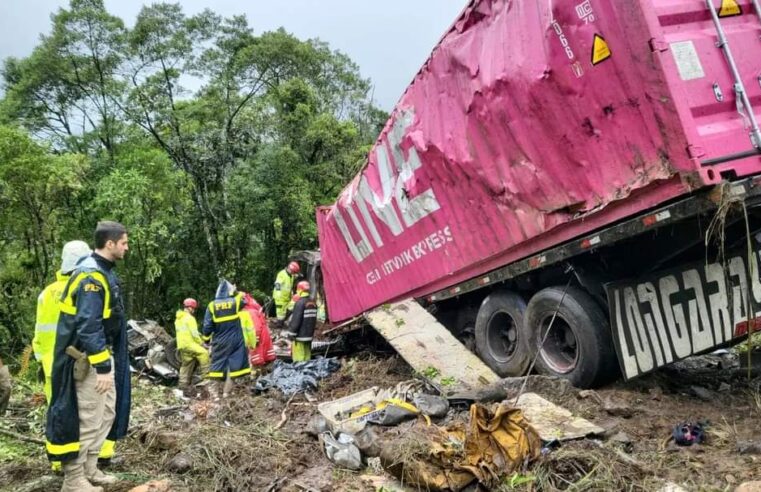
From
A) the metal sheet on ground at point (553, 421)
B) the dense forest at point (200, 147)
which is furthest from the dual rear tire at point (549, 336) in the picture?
the dense forest at point (200, 147)

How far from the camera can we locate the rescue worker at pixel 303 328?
7598mm

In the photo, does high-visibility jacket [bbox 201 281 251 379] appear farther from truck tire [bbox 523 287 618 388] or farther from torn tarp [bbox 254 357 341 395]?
truck tire [bbox 523 287 618 388]

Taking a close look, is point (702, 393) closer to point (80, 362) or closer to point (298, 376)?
point (298, 376)

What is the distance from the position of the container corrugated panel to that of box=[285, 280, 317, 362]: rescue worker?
2050 millimetres

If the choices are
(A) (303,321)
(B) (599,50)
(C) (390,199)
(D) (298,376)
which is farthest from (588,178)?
(A) (303,321)

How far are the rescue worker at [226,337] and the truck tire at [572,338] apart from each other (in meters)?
3.46

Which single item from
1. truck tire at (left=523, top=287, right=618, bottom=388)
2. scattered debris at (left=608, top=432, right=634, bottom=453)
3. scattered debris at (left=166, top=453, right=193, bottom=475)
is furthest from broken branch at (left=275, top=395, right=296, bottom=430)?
scattered debris at (left=608, top=432, right=634, bottom=453)

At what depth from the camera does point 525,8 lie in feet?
13.3

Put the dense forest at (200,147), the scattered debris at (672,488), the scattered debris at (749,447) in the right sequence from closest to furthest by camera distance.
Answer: the scattered debris at (672,488) → the scattered debris at (749,447) → the dense forest at (200,147)

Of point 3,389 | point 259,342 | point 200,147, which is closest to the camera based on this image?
point 3,389

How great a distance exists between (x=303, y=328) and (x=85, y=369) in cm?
440

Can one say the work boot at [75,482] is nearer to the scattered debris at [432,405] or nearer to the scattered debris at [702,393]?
the scattered debris at [432,405]

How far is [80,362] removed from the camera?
3.29 metres

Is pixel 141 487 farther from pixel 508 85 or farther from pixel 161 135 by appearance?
pixel 161 135
